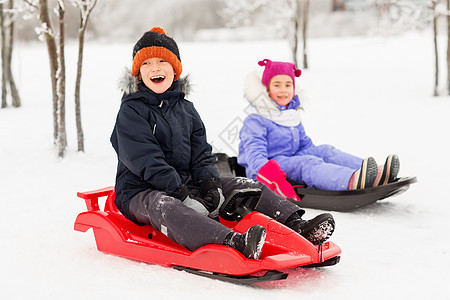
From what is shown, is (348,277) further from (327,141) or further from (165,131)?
(327,141)

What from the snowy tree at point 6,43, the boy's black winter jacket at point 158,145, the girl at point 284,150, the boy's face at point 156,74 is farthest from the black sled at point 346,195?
the snowy tree at point 6,43

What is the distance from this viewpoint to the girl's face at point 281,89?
4.08 meters

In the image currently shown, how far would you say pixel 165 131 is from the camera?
9.10ft

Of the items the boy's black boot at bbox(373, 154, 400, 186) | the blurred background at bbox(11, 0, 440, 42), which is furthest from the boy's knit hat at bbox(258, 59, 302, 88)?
the blurred background at bbox(11, 0, 440, 42)

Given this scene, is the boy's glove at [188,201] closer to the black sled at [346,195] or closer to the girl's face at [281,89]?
the black sled at [346,195]

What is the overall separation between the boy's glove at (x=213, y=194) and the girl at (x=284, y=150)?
0.94 metres

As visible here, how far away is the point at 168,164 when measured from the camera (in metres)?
2.77

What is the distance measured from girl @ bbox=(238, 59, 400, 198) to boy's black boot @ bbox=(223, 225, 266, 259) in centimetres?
141

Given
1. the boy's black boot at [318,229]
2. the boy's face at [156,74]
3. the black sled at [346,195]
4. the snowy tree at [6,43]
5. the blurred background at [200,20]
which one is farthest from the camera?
the blurred background at [200,20]

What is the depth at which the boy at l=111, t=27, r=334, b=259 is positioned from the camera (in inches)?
97.2

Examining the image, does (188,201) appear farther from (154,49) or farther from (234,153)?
(234,153)

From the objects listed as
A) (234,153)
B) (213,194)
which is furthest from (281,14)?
(213,194)

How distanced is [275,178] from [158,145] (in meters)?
1.20

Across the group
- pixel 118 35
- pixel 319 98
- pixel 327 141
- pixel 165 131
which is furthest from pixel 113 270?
pixel 118 35
